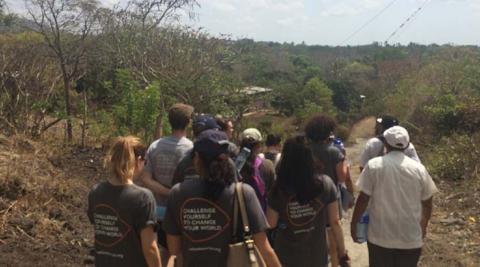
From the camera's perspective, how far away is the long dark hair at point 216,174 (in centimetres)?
292

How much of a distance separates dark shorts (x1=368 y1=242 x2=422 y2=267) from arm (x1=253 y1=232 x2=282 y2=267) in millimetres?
1298

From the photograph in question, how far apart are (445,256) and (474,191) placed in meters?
3.23

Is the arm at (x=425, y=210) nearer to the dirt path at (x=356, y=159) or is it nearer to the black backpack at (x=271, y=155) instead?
the black backpack at (x=271, y=155)

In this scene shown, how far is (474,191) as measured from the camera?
9.40m

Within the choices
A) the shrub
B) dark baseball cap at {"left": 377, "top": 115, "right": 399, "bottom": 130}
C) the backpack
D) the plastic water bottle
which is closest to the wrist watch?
the plastic water bottle

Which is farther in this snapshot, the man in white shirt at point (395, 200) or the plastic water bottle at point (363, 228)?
the plastic water bottle at point (363, 228)

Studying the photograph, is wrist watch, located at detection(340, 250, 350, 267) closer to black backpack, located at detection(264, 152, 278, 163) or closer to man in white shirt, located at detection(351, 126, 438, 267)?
man in white shirt, located at detection(351, 126, 438, 267)

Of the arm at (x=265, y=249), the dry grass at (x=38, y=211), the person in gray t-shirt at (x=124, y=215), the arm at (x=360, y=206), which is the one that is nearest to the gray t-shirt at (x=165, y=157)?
the person in gray t-shirt at (x=124, y=215)

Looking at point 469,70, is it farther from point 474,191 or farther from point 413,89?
point 474,191

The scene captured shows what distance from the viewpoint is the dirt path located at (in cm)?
661

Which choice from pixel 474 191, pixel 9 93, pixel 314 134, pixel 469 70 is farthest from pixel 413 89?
pixel 314 134

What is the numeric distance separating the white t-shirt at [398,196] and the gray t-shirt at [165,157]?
139 cm

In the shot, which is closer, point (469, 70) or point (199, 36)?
point (199, 36)

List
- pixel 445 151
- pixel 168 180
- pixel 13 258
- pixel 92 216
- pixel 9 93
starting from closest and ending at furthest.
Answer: pixel 92 216 < pixel 168 180 < pixel 13 258 < pixel 9 93 < pixel 445 151
